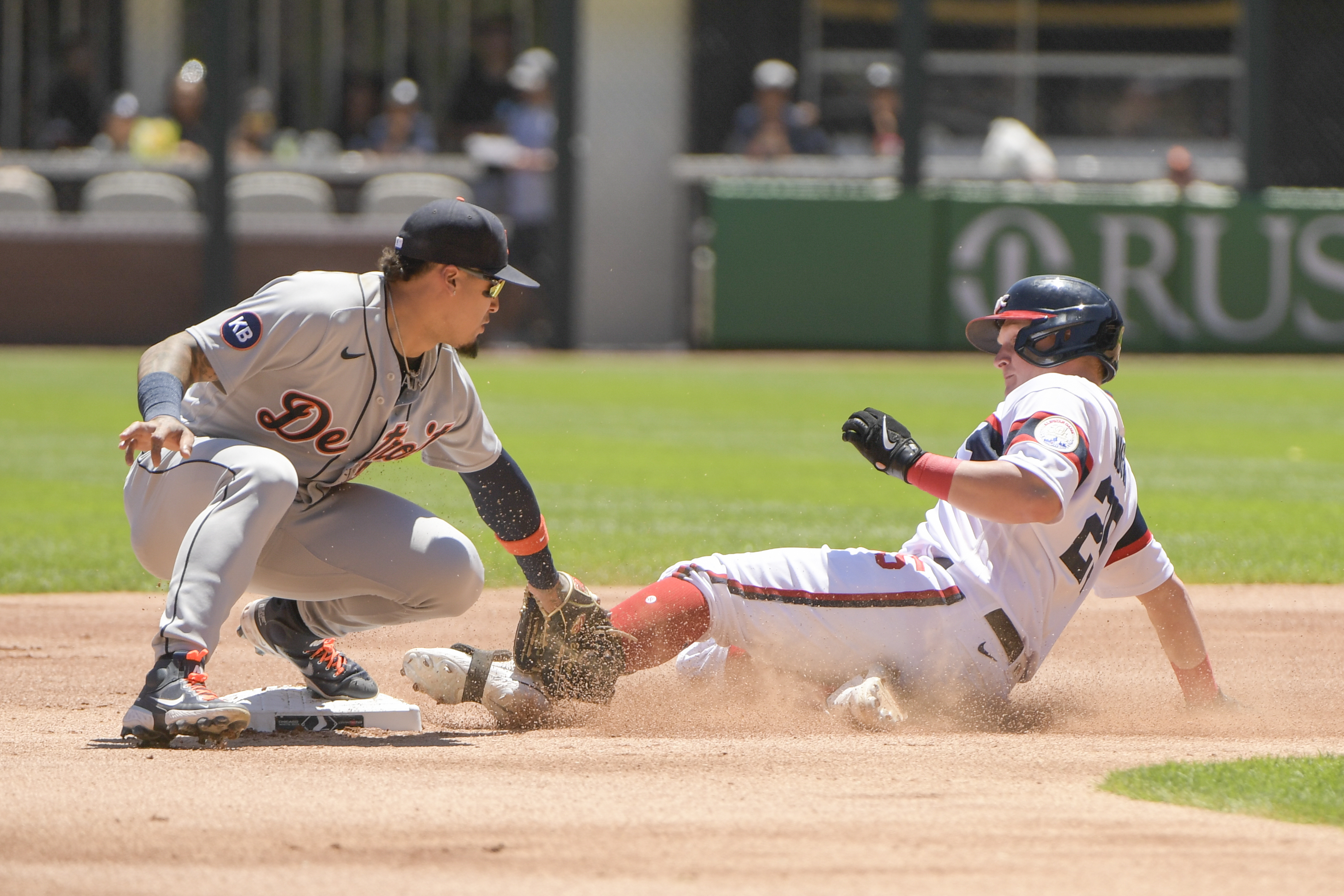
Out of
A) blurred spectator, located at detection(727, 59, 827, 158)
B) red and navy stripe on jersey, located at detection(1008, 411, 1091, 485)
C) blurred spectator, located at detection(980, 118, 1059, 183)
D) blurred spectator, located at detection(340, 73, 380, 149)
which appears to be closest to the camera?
red and navy stripe on jersey, located at detection(1008, 411, 1091, 485)

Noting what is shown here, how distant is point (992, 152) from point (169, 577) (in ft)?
48.8

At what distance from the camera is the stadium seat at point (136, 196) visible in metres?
16.4

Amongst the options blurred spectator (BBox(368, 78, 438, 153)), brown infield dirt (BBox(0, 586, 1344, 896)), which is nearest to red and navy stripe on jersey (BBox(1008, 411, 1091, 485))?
brown infield dirt (BBox(0, 586, 1344, 896))

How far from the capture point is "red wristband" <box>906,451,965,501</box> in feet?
11.5

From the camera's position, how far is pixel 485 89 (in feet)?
58.5

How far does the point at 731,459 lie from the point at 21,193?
9639 millimetres

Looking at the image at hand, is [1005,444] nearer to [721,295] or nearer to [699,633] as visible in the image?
[699,633]

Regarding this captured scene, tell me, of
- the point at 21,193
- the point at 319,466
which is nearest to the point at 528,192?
the point at 21,193

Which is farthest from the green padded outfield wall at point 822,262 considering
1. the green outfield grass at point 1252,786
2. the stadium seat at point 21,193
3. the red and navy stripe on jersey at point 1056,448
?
the green outfield grass at point 1252,786

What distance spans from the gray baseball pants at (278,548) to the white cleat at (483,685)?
0.45ft

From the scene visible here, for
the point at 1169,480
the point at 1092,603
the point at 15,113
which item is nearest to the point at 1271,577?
the point at 1092,603

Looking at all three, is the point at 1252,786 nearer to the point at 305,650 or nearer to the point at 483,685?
the point at 483,685

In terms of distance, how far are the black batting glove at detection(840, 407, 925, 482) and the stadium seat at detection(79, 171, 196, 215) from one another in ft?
46.3

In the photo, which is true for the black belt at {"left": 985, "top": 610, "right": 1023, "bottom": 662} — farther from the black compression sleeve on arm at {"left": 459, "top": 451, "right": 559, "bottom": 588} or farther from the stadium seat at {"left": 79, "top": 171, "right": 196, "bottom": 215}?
the stadium seat at {"left": 79, "top": 171, "right": 196, "bottom": 215}
